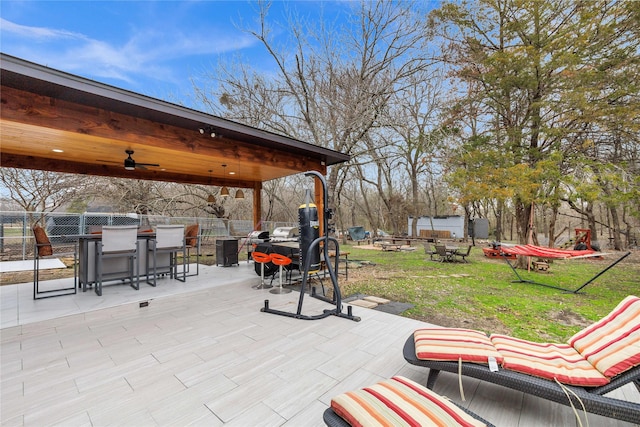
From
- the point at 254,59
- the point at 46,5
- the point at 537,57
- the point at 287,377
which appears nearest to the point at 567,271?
the point at 537,57

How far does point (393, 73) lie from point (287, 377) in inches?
441

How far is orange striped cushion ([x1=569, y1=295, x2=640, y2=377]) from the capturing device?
1712 mm

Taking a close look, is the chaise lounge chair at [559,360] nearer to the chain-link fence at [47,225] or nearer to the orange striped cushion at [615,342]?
the orange striped cushion at [615,342]

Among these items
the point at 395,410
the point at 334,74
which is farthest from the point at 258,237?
the point at 334,74

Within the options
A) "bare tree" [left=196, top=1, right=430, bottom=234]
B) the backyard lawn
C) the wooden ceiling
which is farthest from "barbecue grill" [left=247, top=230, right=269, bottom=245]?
"bare tree" [left=196, top=1, right=430, bottom=234]

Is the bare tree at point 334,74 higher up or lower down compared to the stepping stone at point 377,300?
higher up

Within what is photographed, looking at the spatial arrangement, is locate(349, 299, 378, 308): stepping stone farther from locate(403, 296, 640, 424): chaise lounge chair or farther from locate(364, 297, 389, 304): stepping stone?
locate(403, 296, 640, 424): chaise lounge chair

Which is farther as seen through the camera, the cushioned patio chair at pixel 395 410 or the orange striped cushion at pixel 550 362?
the orange striped cushion at pixel 550 362

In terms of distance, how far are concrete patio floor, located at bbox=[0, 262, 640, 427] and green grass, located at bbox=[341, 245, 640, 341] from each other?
1.10 m

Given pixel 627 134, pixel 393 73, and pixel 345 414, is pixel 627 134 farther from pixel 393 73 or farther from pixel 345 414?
pixel 345 414

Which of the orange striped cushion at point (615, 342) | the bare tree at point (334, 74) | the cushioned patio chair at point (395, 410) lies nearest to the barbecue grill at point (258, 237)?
the bare tree at point (334, 74)

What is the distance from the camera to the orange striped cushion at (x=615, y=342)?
1.71 m

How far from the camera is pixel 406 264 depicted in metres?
8.79

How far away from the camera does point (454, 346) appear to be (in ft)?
6.87
